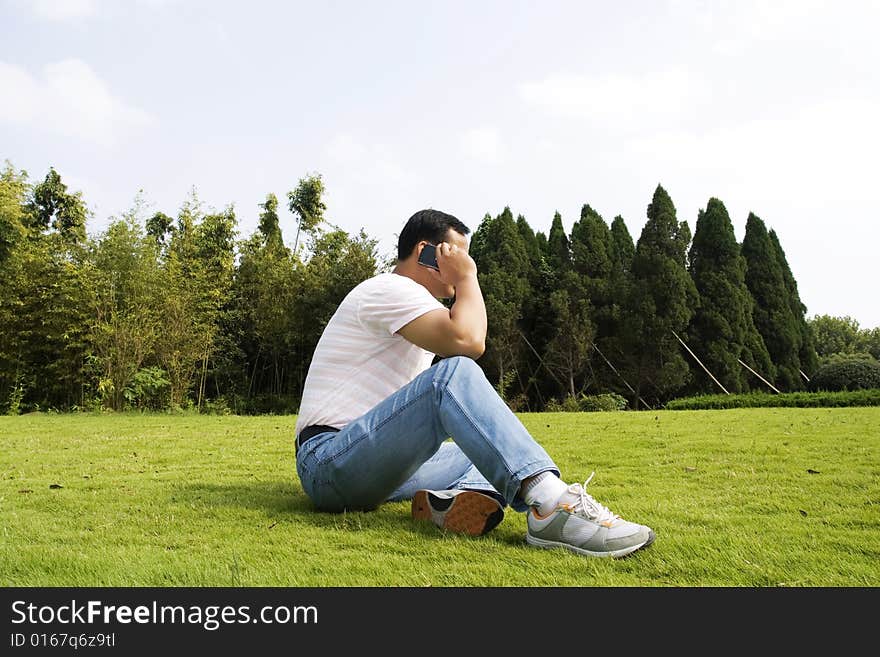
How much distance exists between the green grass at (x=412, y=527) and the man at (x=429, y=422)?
89 mm

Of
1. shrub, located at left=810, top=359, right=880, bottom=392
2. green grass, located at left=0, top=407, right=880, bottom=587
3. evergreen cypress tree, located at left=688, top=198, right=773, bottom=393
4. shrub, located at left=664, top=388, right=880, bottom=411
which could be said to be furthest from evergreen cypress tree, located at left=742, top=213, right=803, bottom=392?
green grass, located at left=0, top=407, right=880, bottom=587

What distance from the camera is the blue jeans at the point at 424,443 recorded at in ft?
6.86

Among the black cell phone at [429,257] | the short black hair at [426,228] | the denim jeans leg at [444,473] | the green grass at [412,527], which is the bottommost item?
the green grass at [412,527]

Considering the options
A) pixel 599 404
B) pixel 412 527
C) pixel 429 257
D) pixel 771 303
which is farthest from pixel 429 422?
pixel 771 303

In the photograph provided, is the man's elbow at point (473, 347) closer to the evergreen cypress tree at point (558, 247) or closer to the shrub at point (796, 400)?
the shrub at point (796, 400)

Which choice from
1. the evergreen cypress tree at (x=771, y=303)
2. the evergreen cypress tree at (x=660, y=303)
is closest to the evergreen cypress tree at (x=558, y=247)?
the evergreen cypress tree at (x=660, y=303)

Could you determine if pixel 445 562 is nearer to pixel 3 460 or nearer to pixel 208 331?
pixel 3 460

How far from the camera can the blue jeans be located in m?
2.09

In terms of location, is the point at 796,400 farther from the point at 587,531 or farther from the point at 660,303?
the point at 587,531

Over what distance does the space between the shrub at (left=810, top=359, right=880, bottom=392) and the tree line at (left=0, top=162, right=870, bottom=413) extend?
1873mm

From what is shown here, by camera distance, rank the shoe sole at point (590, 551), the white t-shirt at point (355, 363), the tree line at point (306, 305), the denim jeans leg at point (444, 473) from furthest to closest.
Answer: the tree line at point (306, 305) → the denim jeans leg at point (444, 473) → the white t-shirt at point (355, 363) → the shoe sole at point (590, 551)

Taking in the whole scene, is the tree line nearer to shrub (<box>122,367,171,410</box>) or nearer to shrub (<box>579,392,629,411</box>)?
shrub (<box>122,367,171,410</box>)

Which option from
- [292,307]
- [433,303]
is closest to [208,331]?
[292,307]

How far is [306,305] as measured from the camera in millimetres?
15539
